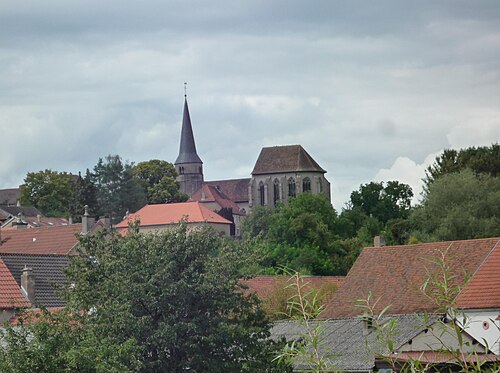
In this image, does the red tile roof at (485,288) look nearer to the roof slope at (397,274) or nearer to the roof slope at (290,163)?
the roof slope at (397,274)

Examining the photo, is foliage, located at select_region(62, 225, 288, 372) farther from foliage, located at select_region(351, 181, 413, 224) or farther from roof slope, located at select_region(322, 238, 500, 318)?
foliage, located at select_region(351, 181, 413, 224)

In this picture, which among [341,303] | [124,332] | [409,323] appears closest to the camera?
[124,332]

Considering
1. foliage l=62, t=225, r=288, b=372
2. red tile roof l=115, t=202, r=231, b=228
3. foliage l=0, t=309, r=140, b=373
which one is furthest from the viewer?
red tile roof l=115, t=202, r=231, b=228

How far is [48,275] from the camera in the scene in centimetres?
5325

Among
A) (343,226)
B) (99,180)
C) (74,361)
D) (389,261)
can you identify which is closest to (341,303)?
(389,261)

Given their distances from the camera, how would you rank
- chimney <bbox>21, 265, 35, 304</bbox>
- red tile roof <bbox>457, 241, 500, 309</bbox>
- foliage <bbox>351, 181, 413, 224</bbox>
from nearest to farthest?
red tile roof <bbox>457, 241, 500, 309</bbox>, chimney <bbox>21, 265, 35, 304</bbox>, foliage <bbox>351, 181, 413, 224</bbox>

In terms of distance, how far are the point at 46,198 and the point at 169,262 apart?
130m

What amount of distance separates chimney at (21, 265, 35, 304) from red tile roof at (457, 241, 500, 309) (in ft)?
55.3

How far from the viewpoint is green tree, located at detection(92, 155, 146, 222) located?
156225 millimetres

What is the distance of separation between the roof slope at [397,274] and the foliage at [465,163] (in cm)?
4694

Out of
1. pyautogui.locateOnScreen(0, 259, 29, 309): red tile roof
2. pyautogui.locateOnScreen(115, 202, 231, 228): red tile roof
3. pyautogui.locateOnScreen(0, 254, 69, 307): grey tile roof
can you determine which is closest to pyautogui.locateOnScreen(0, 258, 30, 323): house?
pyautogui.locateOnScreen(0, 259, 29, 309): red tile roof

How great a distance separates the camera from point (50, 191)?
164 m

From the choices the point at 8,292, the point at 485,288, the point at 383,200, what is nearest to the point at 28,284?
the point at 8,292

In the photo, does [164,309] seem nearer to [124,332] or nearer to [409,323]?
[124,332]
